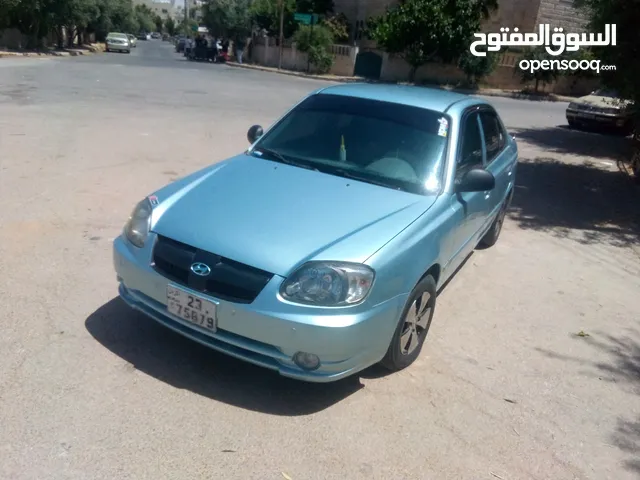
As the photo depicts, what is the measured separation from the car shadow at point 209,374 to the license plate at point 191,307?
1.30 ft

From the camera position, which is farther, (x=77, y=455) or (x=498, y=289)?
(x=498, y=289)

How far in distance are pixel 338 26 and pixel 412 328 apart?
41.7 m

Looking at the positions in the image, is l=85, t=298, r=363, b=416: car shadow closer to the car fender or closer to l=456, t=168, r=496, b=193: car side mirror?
the car fender

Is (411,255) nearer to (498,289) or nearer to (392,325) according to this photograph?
(392,325)

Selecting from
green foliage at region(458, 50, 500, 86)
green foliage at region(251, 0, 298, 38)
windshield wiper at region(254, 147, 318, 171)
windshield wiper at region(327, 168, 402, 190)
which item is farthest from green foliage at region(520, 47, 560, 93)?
windshield wiper at region(327, 168, 402, 190)

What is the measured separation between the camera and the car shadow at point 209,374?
11.7 feet

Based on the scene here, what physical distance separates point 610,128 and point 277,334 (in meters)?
17.8

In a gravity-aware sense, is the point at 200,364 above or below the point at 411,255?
below

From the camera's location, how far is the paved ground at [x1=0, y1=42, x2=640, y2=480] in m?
3.10

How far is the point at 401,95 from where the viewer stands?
5086 mm

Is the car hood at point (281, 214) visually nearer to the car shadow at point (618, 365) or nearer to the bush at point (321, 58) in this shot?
the car shadow at point (618, 365)

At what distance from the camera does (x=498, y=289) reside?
573 centimetres

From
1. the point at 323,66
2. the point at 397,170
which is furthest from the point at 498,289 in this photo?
the point at 323,66

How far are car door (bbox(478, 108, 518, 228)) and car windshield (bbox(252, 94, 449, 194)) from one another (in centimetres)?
105
